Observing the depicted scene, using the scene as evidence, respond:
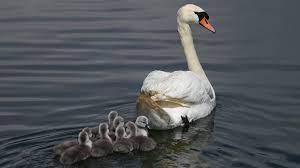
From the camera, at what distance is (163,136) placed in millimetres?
11820

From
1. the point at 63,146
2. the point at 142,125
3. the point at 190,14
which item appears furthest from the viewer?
the point at 190,14

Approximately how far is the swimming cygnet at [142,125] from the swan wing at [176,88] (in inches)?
24.5

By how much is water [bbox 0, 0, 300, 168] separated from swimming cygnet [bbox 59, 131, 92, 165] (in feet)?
0.39

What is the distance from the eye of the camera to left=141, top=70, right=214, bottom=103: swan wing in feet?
39.2

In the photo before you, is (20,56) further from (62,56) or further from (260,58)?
(260,58)

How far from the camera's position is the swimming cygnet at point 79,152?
1013 centimetres

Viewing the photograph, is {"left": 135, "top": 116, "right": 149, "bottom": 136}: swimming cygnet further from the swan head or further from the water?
the swan head

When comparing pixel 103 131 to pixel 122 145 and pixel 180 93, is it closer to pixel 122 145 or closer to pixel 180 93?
pixel 122 145

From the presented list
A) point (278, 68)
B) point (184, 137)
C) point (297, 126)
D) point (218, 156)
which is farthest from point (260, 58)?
point (218, 156)

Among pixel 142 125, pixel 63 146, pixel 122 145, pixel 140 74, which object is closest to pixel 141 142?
pixel 122 145

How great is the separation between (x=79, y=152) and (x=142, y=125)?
130 centimetres

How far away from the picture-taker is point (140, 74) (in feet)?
50.6

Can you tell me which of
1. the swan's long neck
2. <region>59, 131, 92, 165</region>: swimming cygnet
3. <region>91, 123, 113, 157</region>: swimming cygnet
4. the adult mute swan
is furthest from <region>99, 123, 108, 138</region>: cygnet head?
the swan's long neck

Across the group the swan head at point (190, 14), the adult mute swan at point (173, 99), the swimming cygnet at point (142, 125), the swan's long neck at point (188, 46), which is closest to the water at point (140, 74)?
the adult mute swan at point (173, 99)
